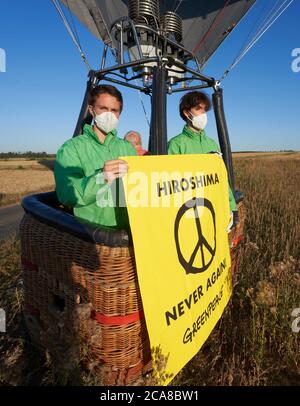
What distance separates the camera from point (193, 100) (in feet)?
8.95

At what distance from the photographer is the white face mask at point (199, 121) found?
8.91 feet

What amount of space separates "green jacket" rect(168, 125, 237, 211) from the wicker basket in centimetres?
141

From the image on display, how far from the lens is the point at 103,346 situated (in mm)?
1693

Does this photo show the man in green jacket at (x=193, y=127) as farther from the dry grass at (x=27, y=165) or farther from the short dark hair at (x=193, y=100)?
the dry grass at (x=27, y=165)

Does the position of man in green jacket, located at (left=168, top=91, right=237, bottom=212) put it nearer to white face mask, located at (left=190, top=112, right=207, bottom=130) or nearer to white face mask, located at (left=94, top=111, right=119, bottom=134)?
white face mask, located at (left=190, top=112, right=207, bottom=130)

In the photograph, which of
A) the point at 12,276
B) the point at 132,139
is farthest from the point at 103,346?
the point at 132,139

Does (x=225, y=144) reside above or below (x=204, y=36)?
below

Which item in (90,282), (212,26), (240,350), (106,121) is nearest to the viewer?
(90,282)

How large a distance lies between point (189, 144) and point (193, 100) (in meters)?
0.40

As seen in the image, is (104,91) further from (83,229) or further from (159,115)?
(83,229)

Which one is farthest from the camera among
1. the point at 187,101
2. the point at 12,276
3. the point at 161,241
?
the point at 12,276

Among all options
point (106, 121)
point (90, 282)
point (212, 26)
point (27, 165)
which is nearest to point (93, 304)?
point (90, 282)

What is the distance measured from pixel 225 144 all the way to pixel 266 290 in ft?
4.85
